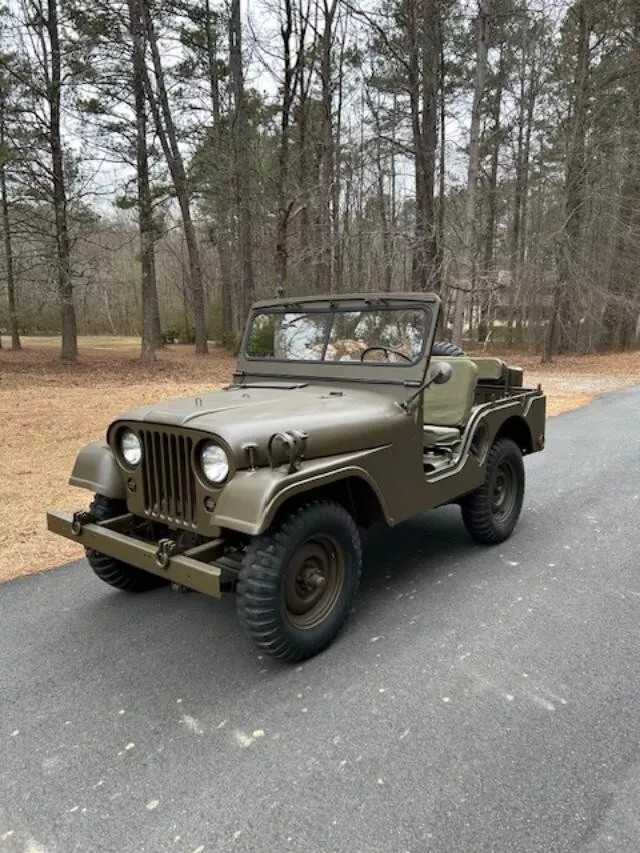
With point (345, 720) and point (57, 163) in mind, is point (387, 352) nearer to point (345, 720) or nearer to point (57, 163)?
point (345, 720)


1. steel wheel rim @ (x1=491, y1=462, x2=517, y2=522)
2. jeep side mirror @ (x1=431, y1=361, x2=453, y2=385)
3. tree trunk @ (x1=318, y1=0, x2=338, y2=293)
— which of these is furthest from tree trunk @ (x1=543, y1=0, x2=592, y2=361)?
jeep side mirror @ (x1=431, y1=361, x2=453, y2=385)

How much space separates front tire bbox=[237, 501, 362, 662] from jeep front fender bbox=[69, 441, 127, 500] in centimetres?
96

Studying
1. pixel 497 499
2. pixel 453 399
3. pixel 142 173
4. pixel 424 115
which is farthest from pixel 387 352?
pixel 142 173

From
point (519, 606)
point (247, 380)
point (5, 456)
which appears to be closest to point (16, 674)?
point (247, 380)

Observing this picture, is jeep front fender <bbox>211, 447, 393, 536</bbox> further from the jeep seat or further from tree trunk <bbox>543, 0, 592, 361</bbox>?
tree trunk <bbox>543, 0, 592, 361</bbox>

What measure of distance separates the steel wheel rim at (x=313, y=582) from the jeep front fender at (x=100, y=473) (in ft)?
3.43

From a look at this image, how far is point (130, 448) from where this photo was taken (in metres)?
3.06

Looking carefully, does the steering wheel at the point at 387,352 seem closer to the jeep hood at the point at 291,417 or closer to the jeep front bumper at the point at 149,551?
the jeep hood at the point at 291,417

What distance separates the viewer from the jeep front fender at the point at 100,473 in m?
3.18

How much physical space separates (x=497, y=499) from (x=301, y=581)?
6.97ft

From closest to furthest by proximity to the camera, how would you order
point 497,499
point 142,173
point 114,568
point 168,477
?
point 168,477
point 114,568
point 497,499
point 142,173

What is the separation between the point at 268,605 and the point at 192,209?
21936 millimetres

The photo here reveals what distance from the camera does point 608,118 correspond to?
725 inches

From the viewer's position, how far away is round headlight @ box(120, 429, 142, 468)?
301 centimetres
